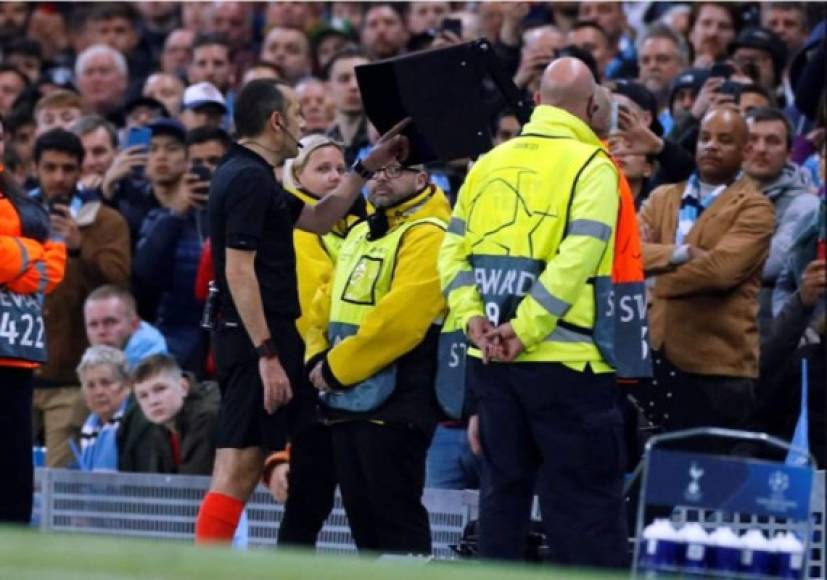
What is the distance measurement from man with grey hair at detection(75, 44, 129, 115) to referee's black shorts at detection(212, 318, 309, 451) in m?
6.83

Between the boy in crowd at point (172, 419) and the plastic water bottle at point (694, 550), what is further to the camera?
the boy in crowd at point (172, 419)

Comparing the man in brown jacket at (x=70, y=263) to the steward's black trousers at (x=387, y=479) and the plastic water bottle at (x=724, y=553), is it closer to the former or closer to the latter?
the steward's black trousers at (x=387, y=479)

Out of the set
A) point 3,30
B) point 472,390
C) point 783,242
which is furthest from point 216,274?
point 3,30

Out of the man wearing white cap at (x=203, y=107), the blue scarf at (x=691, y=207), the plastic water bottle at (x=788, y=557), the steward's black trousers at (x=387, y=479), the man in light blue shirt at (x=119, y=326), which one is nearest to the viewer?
the plastic water bottle at (x=788, y=557)

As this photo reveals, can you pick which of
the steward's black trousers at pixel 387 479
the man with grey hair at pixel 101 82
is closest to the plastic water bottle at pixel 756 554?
the steward's black trousers at pixel 387 479

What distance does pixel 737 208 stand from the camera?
1034 cm

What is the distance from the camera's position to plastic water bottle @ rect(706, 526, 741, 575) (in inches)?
243

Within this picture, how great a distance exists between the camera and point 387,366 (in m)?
8.88

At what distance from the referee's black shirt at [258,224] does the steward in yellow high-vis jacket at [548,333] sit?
113 cm

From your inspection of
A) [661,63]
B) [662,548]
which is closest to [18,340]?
[662,548]

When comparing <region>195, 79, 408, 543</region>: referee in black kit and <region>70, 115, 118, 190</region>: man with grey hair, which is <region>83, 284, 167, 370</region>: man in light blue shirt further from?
<region>195, 79, 408, 543</region>: referee in black kit

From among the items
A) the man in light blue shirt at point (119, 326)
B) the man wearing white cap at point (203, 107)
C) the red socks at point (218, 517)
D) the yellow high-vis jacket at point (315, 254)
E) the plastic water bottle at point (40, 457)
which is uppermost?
the man wearing white cap at point (203, 107)

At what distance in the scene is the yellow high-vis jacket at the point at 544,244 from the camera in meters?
7.76

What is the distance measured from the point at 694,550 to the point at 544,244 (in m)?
1.97
